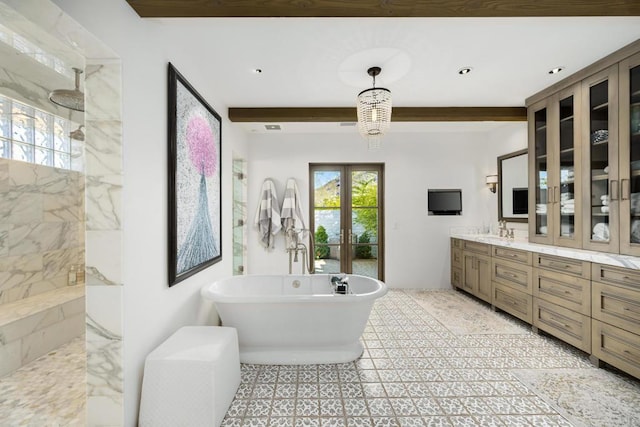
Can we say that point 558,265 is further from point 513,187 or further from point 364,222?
point 364,222

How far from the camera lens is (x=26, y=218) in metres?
2.69

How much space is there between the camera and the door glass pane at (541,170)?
2.97 metres

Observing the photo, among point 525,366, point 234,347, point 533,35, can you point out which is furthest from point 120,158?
point 525,366

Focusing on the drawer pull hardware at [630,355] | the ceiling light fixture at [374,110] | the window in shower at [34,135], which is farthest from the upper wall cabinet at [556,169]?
the window in shower at [34,135]

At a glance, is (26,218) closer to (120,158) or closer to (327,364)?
(120,158)

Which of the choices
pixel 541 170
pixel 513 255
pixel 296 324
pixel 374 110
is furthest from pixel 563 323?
pixel 374 110

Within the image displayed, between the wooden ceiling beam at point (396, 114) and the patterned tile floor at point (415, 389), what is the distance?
2526mm

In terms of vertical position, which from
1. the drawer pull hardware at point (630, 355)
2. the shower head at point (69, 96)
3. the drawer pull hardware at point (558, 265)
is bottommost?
the drawer pull hardware at point (630, 355)

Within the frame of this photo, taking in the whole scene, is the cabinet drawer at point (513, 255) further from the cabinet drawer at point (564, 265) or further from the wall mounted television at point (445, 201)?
the wall mounted television at point (445, 201)

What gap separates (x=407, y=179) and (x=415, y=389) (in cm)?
315

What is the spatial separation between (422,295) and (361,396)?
255cm

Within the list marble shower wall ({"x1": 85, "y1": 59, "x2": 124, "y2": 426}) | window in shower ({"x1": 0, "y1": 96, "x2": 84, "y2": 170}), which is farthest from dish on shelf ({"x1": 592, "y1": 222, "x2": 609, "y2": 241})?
window in shower ({"x1": 0, "y1": 96, "x2": 84, "y2": 170})

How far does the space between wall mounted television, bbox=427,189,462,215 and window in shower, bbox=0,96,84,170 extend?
4.47m

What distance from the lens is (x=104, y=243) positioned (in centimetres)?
140
